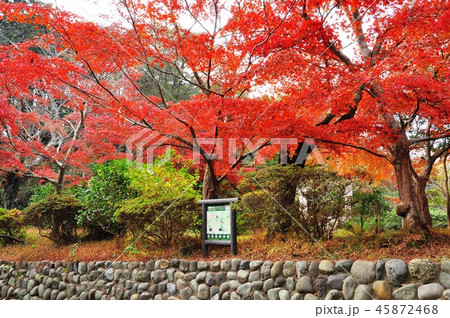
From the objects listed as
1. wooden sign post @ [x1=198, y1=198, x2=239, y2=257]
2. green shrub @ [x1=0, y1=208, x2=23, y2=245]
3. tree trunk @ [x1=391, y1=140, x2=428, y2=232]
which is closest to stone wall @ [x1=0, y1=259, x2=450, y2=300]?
wooden sign post @ [x1=198, y1=198, x2=239, y2=257]

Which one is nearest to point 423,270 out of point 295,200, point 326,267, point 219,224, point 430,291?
point 430,291

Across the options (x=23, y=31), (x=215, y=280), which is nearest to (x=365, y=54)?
(x=215, y=280)

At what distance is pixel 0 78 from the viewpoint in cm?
957

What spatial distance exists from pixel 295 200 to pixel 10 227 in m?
8.85

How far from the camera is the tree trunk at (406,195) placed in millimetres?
6012

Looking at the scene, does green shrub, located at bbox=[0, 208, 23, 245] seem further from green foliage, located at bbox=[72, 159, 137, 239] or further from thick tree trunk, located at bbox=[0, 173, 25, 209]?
thick tree trunk, located at bbox=[0, 173, 25, 209]

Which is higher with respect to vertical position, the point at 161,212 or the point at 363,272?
the point at 161,212

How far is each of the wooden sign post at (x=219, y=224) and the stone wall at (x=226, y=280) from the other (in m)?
0.41

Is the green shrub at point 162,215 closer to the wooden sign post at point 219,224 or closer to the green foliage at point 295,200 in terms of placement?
the wooden sign post at point 219,224

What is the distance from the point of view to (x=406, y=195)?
20.7 feet

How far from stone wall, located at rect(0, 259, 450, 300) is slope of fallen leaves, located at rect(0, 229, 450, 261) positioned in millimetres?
249

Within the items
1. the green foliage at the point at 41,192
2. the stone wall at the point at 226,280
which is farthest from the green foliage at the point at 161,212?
the green foliage at the point at 41,192

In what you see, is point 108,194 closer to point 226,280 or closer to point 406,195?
point 226,280

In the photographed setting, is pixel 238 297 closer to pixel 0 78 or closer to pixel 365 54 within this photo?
pixel 365 54
